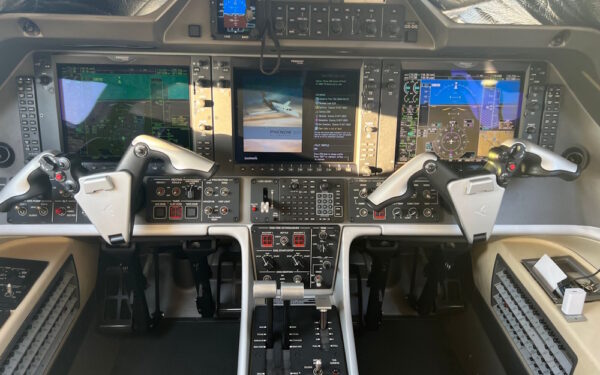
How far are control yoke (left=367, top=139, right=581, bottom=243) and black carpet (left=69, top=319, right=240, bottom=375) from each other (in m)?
1.18

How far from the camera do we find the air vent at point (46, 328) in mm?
1620

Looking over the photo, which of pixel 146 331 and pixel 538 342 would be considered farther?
pixel 146 331

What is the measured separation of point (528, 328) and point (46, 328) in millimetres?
1768

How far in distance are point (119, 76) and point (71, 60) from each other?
0.18 m

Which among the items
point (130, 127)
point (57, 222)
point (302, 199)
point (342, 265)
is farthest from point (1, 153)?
point (342, 265)

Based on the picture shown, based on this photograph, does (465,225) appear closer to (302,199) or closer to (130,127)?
(302,199)

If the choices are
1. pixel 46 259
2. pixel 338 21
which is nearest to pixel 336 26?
pixel 338 21

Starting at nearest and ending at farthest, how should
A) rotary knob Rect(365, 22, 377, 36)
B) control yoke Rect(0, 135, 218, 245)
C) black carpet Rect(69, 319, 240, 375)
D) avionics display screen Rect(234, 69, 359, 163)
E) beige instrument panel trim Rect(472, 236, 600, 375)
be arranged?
beige instrument panel trim Rect(472, 236, 600, 375) < control yoke Rect(0, 135, 218, 245) < rotary knob Rect(365, 22, 377, 36) < avionics display screen Rect(234, 69, 359, 163) < black carpet Rect(69, 319, 240, 375)

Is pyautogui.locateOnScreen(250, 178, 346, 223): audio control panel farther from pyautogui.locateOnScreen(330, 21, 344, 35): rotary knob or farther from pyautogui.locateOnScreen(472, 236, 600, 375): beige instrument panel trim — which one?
pyautogui.locateOnScreen(472, 236, 600, 375): beige instrument panel trim

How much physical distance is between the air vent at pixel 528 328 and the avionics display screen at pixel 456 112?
20.2 inches

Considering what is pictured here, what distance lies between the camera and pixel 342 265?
2004 millimetres

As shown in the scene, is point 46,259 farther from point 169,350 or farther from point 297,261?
point 297,261

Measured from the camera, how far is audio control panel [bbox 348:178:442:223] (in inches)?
79.1

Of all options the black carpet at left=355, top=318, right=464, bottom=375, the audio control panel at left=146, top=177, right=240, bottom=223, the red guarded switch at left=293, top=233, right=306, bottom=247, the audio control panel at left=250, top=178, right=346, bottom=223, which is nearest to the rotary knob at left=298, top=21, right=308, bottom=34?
the audio control panel at left=250, top=178, right=346, bottom=223
